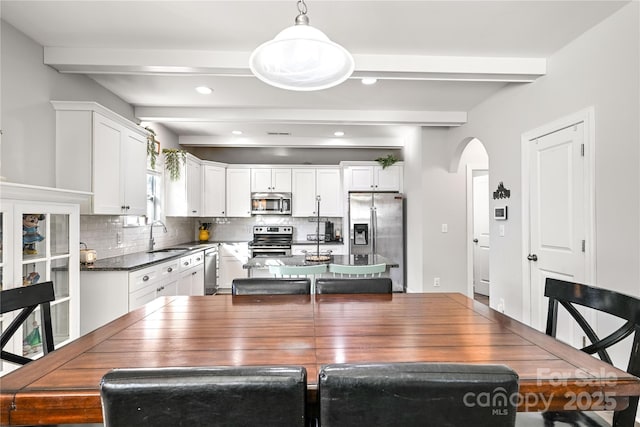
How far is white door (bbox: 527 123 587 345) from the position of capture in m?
2.48

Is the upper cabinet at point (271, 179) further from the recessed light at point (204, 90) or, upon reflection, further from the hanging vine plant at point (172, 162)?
the recessed light at point (204, 90)

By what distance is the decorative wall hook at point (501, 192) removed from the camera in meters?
3.37

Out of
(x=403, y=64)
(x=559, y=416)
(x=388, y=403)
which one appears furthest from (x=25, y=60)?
(x=559, y=416)

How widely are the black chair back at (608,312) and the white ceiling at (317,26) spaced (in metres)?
1.76

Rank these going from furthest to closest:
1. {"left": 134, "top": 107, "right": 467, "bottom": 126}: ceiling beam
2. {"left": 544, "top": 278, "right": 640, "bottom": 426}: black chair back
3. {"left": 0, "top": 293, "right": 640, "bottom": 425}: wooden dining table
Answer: {"left": 134, "top": 107, "right": 467, "bottom": 126}: ceiling beam < {"left": 544, "top": 278, "right": 640, "bottom": 426}: black chair back < {"left": 0, "top": 293, "right": 640, "bottom": 425}: wooden dining table

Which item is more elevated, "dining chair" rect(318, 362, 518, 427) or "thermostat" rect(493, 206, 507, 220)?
"thermostat" rect(493, 206, 507, 220)

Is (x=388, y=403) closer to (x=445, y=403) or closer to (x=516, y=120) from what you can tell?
(x=445, y=403)

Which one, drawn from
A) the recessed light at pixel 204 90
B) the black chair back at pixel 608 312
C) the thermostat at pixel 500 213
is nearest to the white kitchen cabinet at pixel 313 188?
the recessed light at pixel 204 90

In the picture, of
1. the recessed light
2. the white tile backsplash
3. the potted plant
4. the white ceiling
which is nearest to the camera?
the white ceiling

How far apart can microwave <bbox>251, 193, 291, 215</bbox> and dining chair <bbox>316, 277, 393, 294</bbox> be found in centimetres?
389

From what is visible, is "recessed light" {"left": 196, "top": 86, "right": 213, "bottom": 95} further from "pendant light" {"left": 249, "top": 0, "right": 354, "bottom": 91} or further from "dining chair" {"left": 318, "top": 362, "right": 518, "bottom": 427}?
"dining chair" {"left": 318, "top": 362, "right": 518, "bottom": 427}

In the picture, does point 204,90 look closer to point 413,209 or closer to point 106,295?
point 106,295

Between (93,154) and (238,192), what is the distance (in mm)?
3160

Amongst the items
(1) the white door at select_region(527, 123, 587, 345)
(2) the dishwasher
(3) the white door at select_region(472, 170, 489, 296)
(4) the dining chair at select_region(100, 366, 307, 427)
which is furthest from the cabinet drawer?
(3) the white door at select_region(472, 170, 489, 296)
